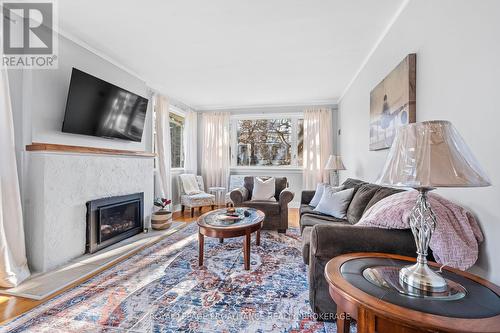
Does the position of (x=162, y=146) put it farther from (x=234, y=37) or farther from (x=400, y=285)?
(x=400, y=285)

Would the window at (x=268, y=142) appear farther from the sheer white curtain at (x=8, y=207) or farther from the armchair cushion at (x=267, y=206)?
the sheer white curtain at (x=8, y=207)

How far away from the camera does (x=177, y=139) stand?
18.6 feet

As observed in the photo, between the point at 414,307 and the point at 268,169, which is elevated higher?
the point at 268,169

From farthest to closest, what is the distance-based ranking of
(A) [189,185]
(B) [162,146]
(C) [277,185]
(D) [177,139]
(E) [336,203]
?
(D) [177,139] < (A) [189,185] < (B) [162,146] < (C) [277,185] < (E) [336,203]

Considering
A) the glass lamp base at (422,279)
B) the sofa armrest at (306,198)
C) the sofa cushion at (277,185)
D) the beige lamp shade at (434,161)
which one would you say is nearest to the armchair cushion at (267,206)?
the sofa armrest at (306,198)

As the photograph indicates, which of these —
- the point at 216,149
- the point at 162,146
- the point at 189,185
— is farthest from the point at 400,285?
the point at 216,149

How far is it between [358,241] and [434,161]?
76cm

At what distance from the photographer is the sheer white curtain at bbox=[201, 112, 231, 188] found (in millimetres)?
5965

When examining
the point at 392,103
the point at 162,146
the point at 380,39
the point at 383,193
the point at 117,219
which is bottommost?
the point at 117,219

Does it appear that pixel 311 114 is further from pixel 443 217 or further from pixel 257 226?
pixel 443 217

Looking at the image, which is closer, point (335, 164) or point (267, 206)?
point (267, 206)

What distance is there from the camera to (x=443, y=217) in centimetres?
131

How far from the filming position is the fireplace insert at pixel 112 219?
2.85 meters

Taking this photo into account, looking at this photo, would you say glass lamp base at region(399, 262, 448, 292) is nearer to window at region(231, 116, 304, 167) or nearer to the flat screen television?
the flat screen television
